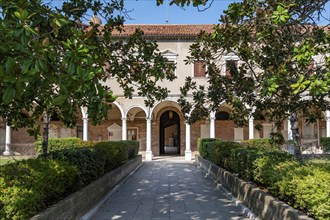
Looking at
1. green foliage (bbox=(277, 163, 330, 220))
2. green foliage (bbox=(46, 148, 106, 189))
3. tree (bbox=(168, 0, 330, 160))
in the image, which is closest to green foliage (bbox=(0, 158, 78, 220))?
green foliage (bbox=(46, 148, 106, 189))

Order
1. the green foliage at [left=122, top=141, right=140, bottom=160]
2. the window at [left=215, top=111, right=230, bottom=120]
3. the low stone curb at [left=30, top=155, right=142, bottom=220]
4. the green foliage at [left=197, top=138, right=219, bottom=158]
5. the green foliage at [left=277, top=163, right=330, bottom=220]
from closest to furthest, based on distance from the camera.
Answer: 1. the green foliage at [left=277, top=163, right=330, bottom=220]
2. the low stone curb at [left=30, top=155, right=142, bottom=220]
3. the green foliage at [left=197, top=138, right=219, bottom=158]
4. the green foliage at [left=122, top=141, right=140, bottom=160]
5. the window at [left=215, top=111, right=230, bottom=120]

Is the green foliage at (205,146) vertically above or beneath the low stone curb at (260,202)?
above

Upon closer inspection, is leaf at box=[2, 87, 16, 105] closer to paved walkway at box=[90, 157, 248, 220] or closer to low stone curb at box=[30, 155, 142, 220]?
low stone curb at box=[30, 155, 142, 220]

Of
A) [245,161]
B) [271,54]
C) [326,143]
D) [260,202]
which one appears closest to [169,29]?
[326,143]

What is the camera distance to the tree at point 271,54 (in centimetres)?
498

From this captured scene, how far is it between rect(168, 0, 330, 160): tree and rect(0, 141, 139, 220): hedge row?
3258 mm

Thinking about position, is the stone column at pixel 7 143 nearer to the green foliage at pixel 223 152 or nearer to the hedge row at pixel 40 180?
the green foliage at pixel 223 152

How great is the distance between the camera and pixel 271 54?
729 centimetres

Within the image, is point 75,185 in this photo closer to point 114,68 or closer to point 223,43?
point 114,68

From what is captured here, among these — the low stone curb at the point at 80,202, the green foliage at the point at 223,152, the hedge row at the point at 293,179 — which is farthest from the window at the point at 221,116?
the hedge row at the point at 293,179

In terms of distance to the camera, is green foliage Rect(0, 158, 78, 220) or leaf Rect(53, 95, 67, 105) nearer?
leaf Rect(53, 95, 67, 105)

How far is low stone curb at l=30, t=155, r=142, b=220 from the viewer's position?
5.05 metres

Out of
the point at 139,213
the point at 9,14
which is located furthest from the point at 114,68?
the point at 9,14

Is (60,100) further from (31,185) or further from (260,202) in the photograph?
(260,202)
